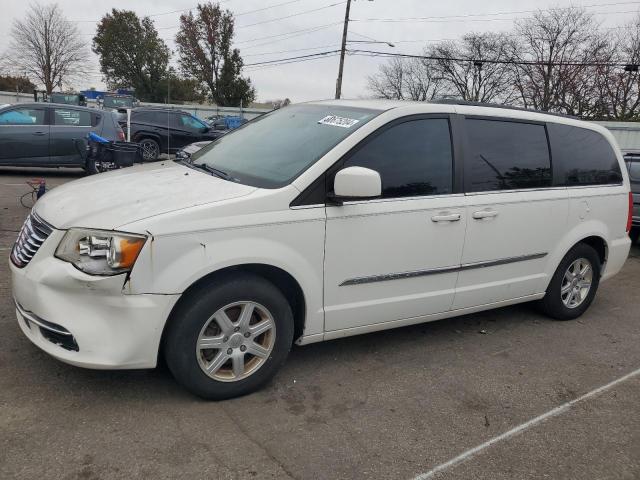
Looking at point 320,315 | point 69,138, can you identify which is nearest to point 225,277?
point 320,315

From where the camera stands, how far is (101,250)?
8.93ft

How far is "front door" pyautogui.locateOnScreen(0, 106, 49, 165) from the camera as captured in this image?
10836mm

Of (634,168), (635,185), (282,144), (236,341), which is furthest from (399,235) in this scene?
(634,168)

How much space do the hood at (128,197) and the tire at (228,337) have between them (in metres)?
0.47

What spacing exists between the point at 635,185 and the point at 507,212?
530 centimetres

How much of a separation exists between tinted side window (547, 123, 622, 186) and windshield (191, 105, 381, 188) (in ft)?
5.99

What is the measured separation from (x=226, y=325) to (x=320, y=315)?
0.61m

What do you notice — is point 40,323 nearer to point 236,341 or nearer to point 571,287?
point 236,341

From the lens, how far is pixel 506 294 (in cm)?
429

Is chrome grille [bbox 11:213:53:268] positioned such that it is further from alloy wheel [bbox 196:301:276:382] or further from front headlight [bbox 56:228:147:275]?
alloy wheel [bbox 196:301:276:382]

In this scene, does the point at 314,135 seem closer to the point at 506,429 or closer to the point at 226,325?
the point at 226,325

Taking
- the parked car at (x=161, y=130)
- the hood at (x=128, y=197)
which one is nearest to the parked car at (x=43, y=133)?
the parked car at (x=161, y=130)

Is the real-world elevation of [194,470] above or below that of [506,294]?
below

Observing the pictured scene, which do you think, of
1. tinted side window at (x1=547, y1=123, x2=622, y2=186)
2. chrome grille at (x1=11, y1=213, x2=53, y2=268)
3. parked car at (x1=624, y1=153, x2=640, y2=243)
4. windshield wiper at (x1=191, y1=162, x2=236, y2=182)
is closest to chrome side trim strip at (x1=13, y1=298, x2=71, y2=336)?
chrome grille at (x1=11, y1=213, x2=53, y2=268)
